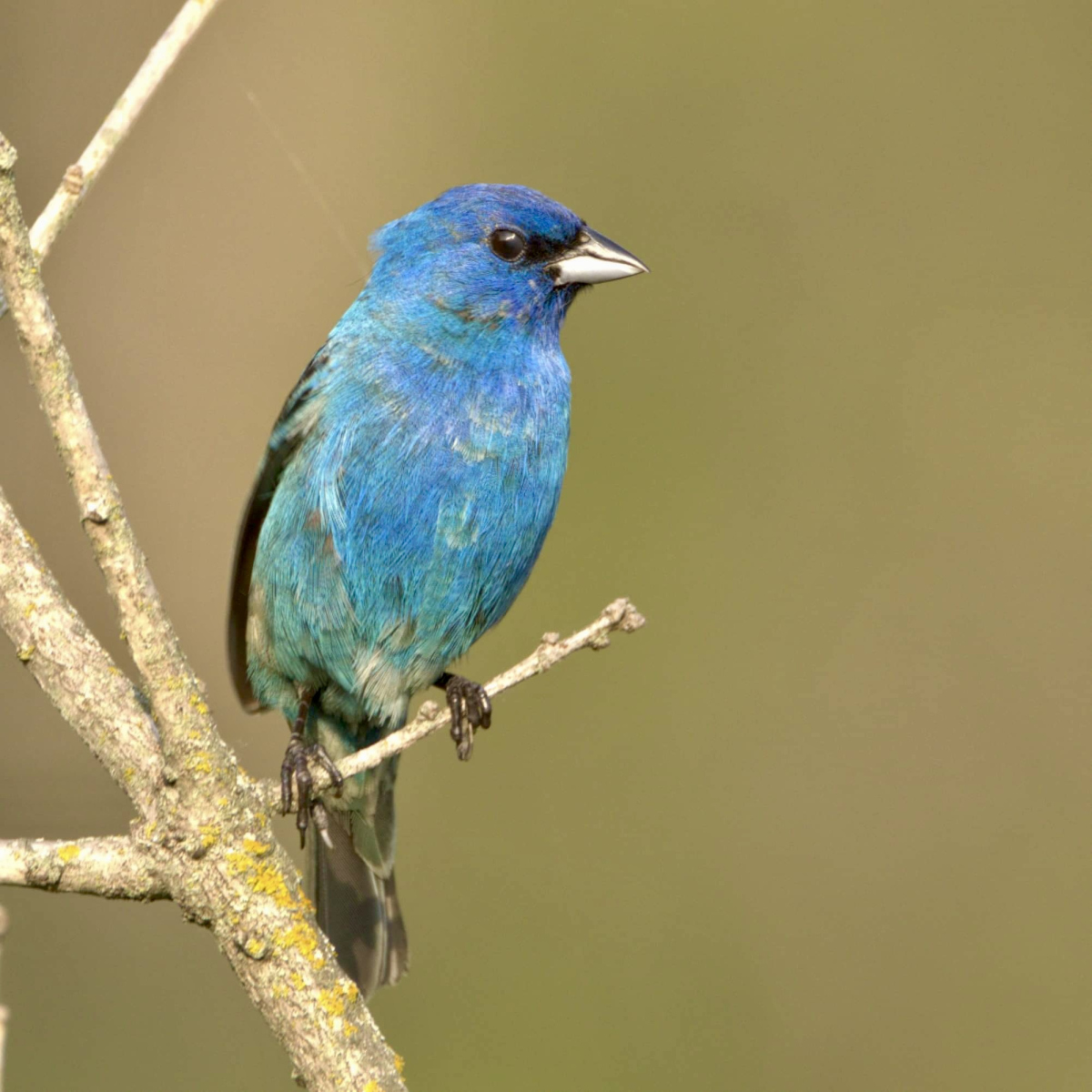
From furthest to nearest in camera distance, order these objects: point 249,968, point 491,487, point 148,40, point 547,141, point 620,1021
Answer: point 547,141, point 148,40, point 620,1021, point 491,487, point 249,968

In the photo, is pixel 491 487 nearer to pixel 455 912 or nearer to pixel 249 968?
pixel 249 968

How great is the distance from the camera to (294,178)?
613 centimetres

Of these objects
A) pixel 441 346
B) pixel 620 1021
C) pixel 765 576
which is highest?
pixel 441 346

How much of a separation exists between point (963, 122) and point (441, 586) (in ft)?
13.0

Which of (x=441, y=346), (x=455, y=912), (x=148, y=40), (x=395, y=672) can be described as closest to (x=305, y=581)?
(x=395, y=672)

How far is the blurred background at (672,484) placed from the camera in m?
5.41

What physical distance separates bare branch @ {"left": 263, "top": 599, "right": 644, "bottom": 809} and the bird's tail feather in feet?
4.55

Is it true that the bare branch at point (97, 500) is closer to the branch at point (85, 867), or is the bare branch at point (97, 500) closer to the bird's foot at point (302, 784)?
the branch at point (85, 867)

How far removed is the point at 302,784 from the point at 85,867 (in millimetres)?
917

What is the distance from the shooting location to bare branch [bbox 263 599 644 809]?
2.61 meters

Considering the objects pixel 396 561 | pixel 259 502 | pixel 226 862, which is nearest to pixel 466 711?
pixel 396 561

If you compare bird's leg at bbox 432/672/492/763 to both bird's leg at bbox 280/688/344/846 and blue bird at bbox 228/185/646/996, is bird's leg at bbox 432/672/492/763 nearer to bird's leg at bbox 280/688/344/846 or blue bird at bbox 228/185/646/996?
blue bird at bbox 228/185/646/996

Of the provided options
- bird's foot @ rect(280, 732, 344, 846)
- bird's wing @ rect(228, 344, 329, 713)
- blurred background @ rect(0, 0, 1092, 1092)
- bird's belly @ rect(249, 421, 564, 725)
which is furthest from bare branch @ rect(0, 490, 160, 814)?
blurred background @ rect(0, 0, 1092, 1092)

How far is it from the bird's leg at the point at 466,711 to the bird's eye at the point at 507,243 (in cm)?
112
